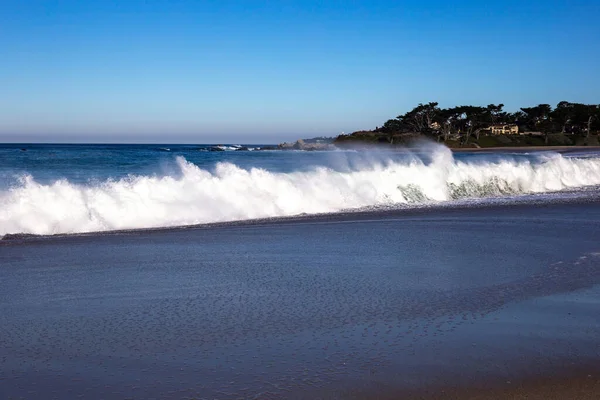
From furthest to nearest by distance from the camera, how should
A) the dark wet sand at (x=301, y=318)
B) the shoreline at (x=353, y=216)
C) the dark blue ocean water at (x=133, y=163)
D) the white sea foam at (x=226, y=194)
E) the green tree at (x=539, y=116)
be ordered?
1. the green tree at (x=539, y=116)
2. the dark blue ocean water at (x=133, y=163)
3. the white sea foam at (x=226, y=194)
4. the shoreline at (x=353, y=216)
5. the dark wet sand at (x=301, y=318)

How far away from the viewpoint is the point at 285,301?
749 centimetres

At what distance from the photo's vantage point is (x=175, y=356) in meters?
5.57

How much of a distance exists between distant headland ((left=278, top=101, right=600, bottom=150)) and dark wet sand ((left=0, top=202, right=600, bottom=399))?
9928 centimetres

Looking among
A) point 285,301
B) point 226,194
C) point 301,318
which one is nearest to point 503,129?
point 226,194

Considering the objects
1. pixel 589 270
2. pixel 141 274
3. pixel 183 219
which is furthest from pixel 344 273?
pixel 183 219

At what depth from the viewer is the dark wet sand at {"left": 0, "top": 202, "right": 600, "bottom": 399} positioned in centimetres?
500

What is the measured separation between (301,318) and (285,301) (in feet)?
2.42

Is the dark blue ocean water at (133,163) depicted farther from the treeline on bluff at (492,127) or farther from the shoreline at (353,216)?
the treeline on bluff at (492,127)

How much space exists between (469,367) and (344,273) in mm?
3890

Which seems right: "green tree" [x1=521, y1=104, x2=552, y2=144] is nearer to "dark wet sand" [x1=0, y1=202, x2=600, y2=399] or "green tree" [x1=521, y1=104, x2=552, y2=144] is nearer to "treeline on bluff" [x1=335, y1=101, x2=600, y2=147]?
"treeline on bluff" [x1=335, y1=101, x2=600, y2=147]

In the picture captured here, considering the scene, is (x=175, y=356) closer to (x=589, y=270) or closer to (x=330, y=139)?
(x=589, y=270)

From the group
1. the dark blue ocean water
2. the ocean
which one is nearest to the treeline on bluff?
the dark blue ocean water

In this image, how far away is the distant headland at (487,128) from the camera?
11081 centimetres

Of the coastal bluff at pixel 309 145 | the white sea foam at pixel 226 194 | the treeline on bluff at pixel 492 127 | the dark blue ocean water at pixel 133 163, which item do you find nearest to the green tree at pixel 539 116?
the treeline on bluff at pixel 492 127
